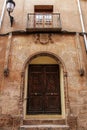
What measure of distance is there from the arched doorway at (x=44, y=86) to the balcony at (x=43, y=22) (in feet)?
3.87

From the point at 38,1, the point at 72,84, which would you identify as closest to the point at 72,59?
the point at 72,84

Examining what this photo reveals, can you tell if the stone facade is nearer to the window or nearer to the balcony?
the balcony

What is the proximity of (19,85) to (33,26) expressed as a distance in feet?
9.55

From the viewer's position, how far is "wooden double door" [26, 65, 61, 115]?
25.7 feet

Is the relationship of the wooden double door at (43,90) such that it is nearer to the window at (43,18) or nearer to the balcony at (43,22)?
the balcony at (43,22)

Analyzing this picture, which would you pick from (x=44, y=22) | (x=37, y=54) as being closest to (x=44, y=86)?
(x=37, y=54)

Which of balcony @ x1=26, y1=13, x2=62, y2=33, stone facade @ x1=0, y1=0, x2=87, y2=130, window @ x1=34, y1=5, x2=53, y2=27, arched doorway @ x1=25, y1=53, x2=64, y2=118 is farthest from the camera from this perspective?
window @ x1=34, y1=5, x2=53, y2=27

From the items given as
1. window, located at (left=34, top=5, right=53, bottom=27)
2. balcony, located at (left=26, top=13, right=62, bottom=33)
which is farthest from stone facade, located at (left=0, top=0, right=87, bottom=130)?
window, located at (left=34, top=5, right=53, bottom=27)

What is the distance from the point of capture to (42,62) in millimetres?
8742

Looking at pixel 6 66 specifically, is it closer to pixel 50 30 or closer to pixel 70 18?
pixel 50 30

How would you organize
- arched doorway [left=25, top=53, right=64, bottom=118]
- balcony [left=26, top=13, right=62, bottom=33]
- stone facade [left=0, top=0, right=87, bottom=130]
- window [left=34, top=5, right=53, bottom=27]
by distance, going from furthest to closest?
window [left=34, top=5, right=53, bottom=27]
balcony [left=26, top=13, right=62, bottom=33]
arched doorway [left=25, top=53, right=64, bottom=118]
stone facade [left=0, top=0, right=87, bottom=130]

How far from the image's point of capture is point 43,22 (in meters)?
9.02

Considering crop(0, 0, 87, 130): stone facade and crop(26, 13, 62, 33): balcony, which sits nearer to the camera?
crop(0, 0, 87, 130): stone facade

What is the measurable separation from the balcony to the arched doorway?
1.18 meters
